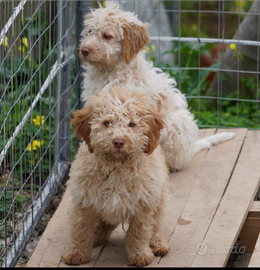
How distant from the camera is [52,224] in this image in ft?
13.2

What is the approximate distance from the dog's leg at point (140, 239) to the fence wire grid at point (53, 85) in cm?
85

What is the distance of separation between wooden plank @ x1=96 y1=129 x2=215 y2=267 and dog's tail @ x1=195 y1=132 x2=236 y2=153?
6cm

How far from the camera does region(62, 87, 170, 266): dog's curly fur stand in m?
3.15

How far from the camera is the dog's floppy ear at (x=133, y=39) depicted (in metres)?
4.56

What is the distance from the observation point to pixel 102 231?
3.67 meters

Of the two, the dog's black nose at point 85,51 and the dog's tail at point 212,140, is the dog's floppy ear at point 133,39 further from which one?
the dog's tail at point 212,140

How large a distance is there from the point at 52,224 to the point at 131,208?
97 cm

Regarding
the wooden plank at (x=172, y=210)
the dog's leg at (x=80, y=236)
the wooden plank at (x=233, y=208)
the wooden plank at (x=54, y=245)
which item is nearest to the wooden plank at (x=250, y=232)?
the wooden plank at (x=233, y=208)

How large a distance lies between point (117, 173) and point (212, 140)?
2286 mm

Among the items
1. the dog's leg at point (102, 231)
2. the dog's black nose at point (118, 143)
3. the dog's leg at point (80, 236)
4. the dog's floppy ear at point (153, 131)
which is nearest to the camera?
the dog's black nose at point (118, 143)

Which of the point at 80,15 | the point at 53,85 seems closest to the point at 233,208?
the point at 80,15

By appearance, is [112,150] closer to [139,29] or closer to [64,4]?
[139,29]

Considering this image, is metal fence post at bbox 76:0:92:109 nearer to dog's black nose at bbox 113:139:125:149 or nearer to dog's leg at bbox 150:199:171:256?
dog's leg at bbox 150:199:171:256

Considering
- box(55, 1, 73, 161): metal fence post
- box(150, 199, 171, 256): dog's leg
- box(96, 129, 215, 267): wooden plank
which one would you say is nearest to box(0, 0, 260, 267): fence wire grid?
box(55, 1, 73, 161): metal fence post
